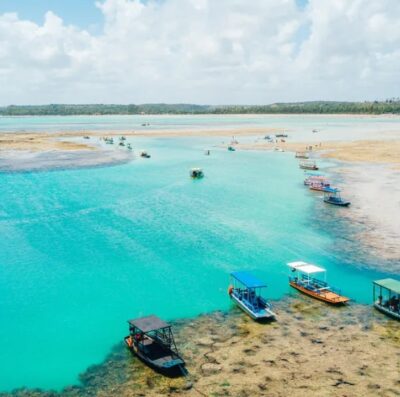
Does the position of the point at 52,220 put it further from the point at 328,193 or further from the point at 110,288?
the point at 328,193

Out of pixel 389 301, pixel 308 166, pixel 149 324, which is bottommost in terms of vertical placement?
pixel 389 301

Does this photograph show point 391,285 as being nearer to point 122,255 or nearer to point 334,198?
point 122,255

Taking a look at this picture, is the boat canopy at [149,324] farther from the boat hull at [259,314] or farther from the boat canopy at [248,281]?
the boat canopy at [248,281]

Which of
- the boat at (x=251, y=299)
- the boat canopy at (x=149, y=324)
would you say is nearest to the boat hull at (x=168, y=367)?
the boat canopy at (x=149, y=324)

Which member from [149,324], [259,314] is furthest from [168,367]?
[259,314]

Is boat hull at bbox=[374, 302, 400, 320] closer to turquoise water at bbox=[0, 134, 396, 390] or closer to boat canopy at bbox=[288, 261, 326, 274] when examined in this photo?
turquoise water at bbox=[0, 134, 396, 390]

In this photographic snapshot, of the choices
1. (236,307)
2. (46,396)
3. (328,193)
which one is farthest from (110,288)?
(328,193)

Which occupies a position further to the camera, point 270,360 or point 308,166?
point 308,166
